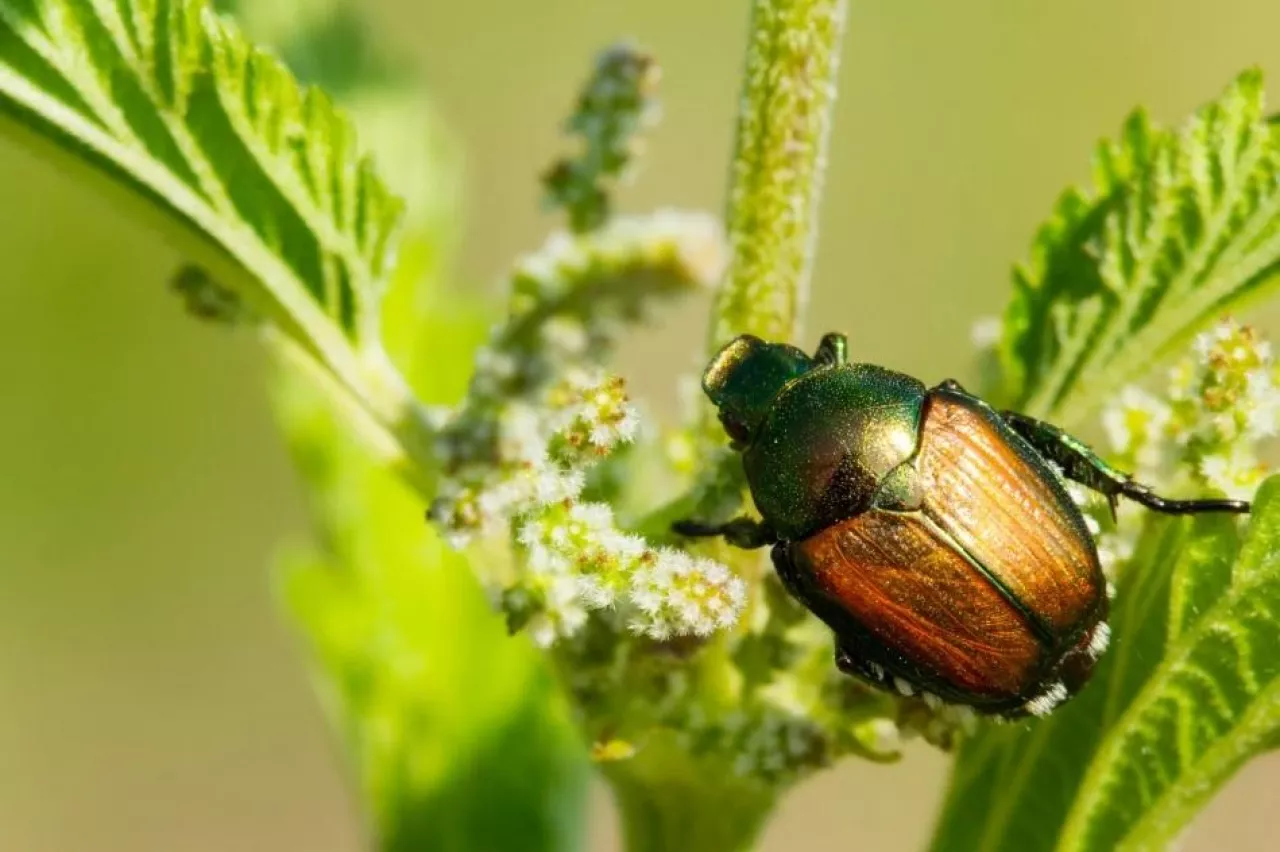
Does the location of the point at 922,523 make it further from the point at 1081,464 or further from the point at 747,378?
the point at 747,378

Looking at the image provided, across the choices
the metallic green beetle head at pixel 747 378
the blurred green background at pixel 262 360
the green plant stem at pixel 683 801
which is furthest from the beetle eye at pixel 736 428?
the blurred green background at pixel 262 360

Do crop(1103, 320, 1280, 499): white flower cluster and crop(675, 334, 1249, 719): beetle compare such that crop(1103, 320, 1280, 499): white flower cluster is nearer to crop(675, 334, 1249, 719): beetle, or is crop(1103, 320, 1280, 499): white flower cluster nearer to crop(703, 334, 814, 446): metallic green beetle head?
crop(675, 334, 1249, 719): beetle

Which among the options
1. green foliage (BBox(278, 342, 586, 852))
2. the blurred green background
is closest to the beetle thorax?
green foliage (BBox(278, 342, 586, 852))

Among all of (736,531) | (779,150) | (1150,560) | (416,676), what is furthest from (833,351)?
(416,676)

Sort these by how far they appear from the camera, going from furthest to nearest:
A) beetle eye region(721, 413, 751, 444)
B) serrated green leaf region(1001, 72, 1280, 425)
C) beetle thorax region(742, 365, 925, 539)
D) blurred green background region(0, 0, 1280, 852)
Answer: blurred green background region(0, 0, 1280, 852) < beetle thorax region(742, 365, 925, 539) < beetle eye region(721, 413, 751, 444) < serrated green leaf region(1001, 72, 1280, 425)

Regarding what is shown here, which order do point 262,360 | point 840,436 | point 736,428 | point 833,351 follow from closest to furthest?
point 736,428
point 840,436
point 833,351
point 262,360

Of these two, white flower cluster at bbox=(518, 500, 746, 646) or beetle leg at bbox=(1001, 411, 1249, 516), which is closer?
white flower cluster at bbox=(518, 500, 746, 646)
